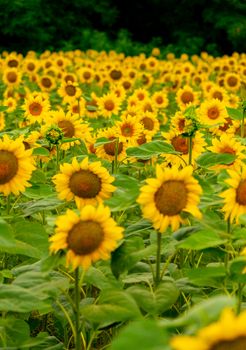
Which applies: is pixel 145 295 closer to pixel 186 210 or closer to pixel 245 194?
pixel 186 210

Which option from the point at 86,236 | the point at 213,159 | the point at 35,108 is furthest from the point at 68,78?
the point at 86,236

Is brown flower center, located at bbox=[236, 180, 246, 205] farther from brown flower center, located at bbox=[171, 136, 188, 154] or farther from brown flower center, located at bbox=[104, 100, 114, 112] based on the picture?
brown flower center, located at bbox=[104, 100, 114, 112]

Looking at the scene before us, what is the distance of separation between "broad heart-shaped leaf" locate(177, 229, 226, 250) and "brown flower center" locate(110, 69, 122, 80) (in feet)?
18.3

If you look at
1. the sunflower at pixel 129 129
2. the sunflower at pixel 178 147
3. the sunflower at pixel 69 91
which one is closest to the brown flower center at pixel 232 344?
the sunflower at pixel 178 147

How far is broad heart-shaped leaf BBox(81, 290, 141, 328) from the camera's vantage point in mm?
1677

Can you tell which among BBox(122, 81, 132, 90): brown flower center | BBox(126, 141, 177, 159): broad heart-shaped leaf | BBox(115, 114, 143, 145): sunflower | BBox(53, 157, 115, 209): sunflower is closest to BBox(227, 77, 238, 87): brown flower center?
BBox(122, 81, 132, 90): brown flower center

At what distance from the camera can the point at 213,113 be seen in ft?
13.1

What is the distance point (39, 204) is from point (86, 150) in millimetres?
1156

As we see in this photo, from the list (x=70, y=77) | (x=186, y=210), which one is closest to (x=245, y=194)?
(x=186, y=210)

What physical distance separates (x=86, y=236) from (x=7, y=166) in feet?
2.30

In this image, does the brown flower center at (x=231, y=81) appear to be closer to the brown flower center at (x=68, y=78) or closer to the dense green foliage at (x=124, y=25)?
the brown flower center at (x=68, y=78)

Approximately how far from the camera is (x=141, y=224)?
1988 millimetres

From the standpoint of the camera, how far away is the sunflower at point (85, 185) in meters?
2.19

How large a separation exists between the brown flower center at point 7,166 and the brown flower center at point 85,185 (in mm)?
239
